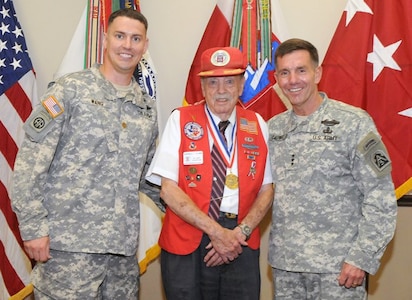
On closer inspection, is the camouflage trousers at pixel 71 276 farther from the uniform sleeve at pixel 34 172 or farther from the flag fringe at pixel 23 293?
the flag fringe at pixel 23 293

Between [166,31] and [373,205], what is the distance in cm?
218

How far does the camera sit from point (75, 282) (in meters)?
2.23

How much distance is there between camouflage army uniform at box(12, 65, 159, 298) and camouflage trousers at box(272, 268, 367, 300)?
748mm

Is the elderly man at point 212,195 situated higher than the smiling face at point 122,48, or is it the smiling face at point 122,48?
the smiling face at point 122,48

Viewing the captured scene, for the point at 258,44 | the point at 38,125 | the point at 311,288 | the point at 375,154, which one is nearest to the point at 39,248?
the point at 38,125

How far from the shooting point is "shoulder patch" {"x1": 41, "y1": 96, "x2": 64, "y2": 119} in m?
2.22

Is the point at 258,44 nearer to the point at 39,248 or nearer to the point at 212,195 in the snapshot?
the point at 212,195

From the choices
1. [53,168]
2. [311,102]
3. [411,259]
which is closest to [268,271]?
[411,259]

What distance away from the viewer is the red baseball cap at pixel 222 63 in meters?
2.37

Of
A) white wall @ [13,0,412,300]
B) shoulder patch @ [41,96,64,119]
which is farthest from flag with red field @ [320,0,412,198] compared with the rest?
shoulder patch @ [41,96,64,119]

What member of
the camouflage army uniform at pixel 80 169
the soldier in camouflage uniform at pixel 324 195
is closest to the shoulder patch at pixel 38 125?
the camouflage army uniform at pixel 80 169

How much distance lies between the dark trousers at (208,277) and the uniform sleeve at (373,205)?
478mm

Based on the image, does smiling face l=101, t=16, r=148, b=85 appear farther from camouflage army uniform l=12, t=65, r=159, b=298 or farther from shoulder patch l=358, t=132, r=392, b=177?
shoulder patch l=358, t=132, r=392, b=177

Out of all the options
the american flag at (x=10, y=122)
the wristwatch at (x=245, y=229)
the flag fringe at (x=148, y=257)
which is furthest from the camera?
the flag fringe at (x=148, y=257)
